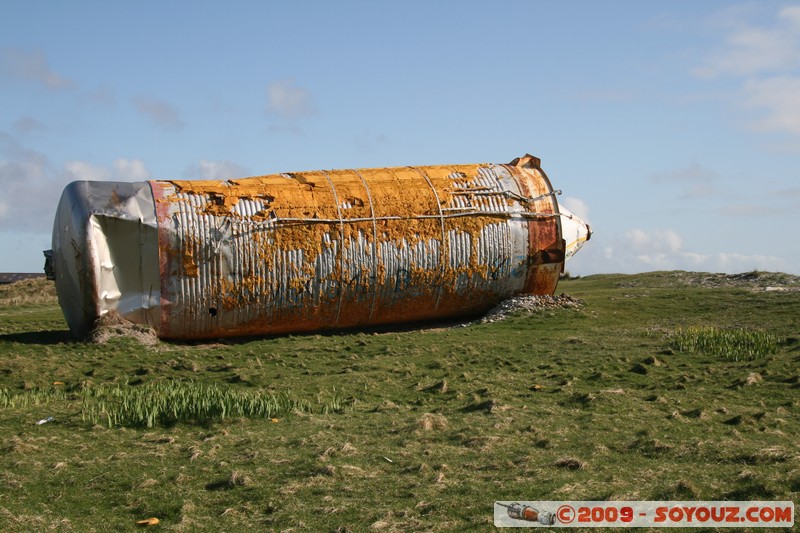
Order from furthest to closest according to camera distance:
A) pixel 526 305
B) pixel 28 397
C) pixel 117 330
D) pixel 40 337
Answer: pixel 526 305, pixel 40 337, pixel 117 330, pixel 28 397

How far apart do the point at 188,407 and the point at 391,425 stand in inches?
88.6

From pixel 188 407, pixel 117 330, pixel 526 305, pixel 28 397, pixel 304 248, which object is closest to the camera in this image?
pixel 188 407

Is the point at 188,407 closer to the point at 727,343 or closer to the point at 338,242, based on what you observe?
the point at 338,242

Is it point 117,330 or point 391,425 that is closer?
point 391,425

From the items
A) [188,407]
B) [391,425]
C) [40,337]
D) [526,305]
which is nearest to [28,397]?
[188,407]

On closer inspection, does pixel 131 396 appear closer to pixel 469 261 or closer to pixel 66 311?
pixel 66 311

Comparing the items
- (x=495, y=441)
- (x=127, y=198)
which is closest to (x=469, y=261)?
(x=127, y=198)

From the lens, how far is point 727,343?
1447 centimetres

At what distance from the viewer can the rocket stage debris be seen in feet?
53.5

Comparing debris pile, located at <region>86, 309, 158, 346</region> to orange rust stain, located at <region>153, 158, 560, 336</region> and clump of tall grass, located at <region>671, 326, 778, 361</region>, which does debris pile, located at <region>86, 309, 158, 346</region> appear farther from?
clump of tall grass, located at <region>671, 326, 778, 361</region>

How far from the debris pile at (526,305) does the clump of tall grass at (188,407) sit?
8.16 m

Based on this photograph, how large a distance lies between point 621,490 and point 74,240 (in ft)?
39.5

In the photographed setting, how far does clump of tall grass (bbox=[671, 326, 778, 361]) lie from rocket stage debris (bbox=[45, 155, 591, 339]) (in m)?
4.59

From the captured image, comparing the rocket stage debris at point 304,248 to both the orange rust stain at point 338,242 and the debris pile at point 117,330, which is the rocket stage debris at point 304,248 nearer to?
the orange rust stain at point 338,242
